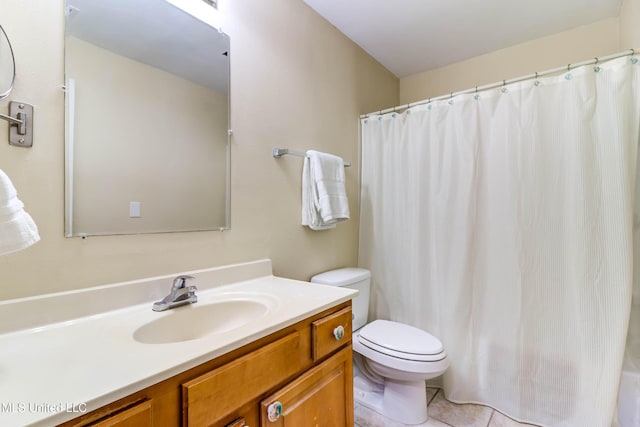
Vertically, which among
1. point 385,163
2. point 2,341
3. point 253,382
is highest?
point 385,163

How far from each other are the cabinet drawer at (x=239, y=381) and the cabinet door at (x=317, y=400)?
45 mm

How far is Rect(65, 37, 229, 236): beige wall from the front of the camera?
935 mm

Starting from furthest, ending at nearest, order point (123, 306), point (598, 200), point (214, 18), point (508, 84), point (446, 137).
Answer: point (446, 137) → point (508, 84) → point (598, 200) → point (214, 18) → point (123, 306)

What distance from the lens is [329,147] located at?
74.5 inches

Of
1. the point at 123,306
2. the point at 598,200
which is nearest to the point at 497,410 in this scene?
the point at 598,200

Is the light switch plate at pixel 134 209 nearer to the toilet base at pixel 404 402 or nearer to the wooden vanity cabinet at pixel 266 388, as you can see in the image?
the wooden vanity cabinet at pixel 266 388

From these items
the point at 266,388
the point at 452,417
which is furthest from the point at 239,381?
the point at 452,417

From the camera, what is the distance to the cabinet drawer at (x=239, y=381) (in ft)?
2.08

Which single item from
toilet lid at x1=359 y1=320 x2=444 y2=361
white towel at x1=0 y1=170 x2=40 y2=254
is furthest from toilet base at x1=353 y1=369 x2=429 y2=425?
white towel at x1=0 y1=170 x2=40 y2=254

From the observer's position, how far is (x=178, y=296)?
101cm

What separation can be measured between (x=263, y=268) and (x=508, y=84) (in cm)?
163

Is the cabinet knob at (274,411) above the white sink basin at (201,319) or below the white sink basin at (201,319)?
below

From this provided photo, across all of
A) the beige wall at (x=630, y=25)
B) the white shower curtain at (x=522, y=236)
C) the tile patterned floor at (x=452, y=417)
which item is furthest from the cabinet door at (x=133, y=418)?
the beige wall at (x=630, y=25)

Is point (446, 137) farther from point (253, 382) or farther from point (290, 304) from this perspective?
point (253, 382)
